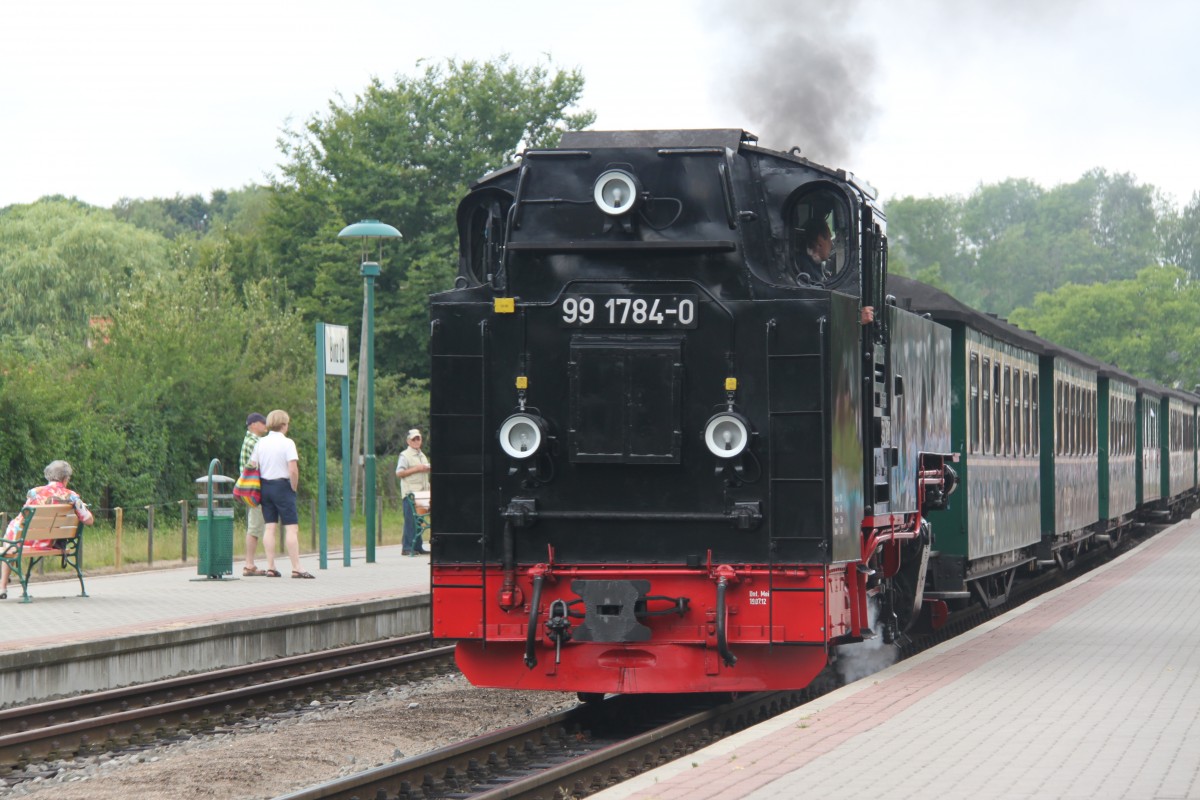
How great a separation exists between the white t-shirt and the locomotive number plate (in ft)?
29.5

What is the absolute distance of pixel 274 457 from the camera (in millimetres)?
18578

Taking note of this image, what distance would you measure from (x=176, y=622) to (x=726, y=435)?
20.8 feet

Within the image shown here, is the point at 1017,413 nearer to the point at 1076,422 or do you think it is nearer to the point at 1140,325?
the point at 1076,422

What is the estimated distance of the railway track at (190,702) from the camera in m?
10.4

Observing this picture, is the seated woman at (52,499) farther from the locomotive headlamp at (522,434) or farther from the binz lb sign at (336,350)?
the locomotive headlamp at (522,434)

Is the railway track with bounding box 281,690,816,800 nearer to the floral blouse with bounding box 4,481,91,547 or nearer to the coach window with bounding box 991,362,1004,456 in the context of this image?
the floral blouse with bounding box 4,481,91,547

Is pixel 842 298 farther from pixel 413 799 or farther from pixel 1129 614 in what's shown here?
pixel 1129 614

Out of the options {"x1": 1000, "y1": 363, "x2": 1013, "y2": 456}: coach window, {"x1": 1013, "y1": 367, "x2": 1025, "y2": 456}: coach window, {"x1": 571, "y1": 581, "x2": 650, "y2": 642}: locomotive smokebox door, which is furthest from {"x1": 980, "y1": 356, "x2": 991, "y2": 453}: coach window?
{"x1": 571, "y1": 581, "x2": 650, "y2": 642}: locomotive smokebox door

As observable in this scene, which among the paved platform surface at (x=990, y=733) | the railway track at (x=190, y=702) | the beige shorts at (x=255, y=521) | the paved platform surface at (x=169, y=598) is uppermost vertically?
the beige shorts at (x=255, y=521)

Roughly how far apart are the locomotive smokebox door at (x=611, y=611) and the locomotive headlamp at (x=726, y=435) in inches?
34.2

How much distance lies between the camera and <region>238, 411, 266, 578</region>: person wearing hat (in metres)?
19.1

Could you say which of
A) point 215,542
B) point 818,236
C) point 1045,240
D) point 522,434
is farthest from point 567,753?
point 1045,240

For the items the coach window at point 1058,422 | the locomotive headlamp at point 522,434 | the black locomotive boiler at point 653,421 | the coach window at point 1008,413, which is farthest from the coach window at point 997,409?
the locomotive headlamp at point 522,434

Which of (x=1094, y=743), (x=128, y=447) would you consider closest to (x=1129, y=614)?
(x=1094, y=743)
